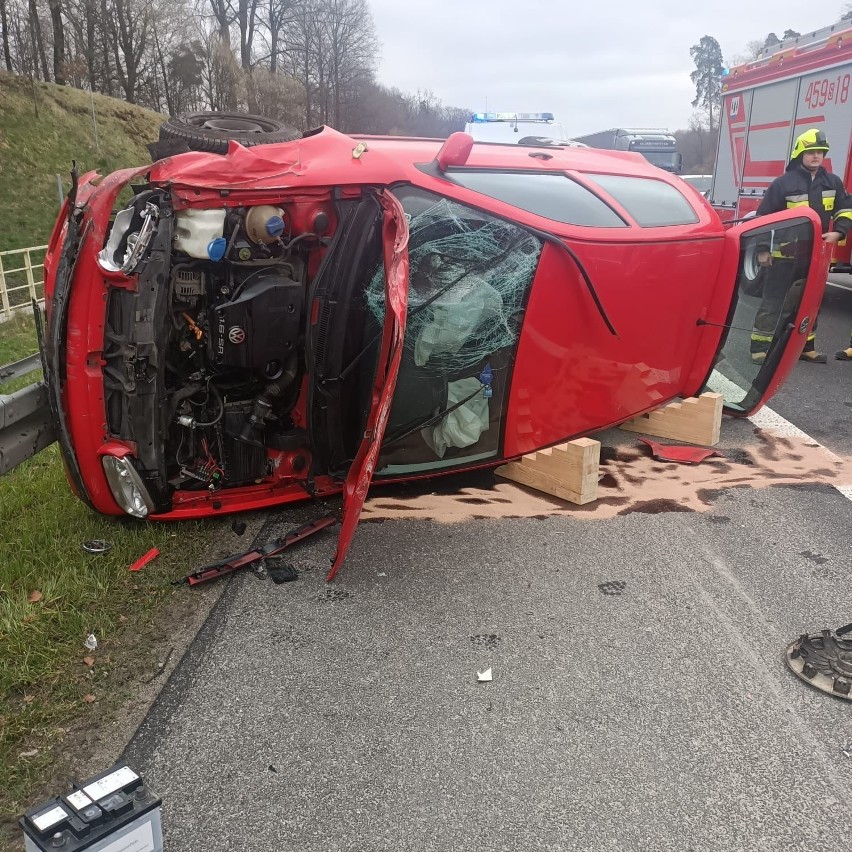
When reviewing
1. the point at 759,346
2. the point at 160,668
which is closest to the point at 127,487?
the point at 160,668

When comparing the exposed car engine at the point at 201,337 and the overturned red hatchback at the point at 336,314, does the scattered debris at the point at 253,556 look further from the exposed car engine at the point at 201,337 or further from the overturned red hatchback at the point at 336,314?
the exposed car engine at the point at 201,337

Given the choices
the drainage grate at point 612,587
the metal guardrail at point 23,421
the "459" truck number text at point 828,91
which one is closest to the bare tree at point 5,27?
the "459" truck number text at point 828,91

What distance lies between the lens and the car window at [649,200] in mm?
4277

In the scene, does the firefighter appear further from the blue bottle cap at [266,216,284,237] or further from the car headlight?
the car headlight

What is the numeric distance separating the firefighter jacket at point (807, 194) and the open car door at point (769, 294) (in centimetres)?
220

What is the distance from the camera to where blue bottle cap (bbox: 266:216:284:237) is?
3.17m

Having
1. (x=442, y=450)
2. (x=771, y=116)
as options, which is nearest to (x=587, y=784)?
(x=442, y=450)

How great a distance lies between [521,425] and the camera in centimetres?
397

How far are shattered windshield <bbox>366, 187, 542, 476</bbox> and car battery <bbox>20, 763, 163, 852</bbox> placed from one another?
2.16 m

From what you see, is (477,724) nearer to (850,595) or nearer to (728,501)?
(850,595)

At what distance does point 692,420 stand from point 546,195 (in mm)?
1873

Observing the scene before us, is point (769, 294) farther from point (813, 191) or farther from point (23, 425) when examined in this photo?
point (23, 425)

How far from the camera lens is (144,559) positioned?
331cm

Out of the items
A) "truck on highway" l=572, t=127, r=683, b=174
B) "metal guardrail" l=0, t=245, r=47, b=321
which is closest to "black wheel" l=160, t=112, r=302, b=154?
"metal guardrail" l=0, t=245, r=47, b=321
